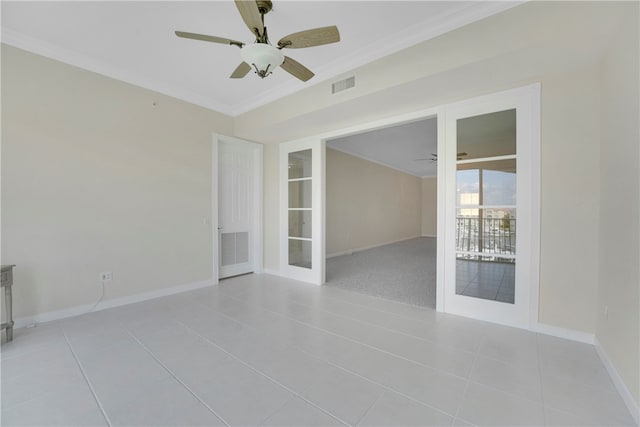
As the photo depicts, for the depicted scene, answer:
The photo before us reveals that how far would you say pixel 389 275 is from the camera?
4.72 meters

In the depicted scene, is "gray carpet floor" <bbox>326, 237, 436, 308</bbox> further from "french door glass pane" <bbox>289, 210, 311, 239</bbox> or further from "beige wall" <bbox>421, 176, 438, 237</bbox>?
"beige wall" <bbox>421, 176, 438, 237</bbox>

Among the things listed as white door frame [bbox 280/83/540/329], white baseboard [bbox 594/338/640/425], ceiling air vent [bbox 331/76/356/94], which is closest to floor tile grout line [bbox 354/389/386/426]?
white baseboard [bbox 594/338/640/425]

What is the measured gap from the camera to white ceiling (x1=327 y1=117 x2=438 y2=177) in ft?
16.8

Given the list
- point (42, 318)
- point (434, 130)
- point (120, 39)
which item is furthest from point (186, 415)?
point (434, 130)

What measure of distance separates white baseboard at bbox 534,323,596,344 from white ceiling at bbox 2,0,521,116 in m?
2.82

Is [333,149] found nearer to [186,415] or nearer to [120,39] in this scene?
[120,39]

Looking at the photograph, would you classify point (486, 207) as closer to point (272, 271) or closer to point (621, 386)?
point (621, 386)

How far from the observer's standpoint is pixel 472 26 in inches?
85.2

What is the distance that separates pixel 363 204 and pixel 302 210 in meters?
3.68

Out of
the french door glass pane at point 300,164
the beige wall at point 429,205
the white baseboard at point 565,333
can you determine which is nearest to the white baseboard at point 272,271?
the french door glass pane at point 300,164

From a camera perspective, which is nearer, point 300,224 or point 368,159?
point 300,224

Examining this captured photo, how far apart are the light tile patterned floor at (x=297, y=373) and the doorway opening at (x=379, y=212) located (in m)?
1.10

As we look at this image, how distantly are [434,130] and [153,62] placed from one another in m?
4.69

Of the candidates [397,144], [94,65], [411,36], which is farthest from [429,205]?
[94,65]
